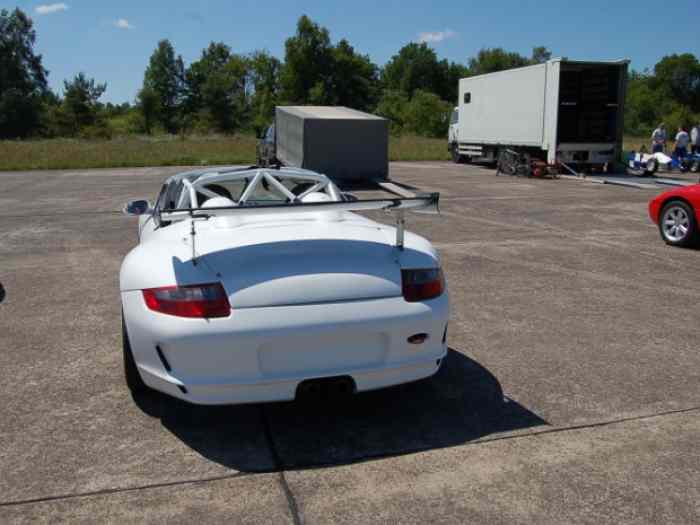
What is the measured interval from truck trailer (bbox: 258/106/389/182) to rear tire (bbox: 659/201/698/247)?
10.8m

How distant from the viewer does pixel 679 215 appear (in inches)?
372

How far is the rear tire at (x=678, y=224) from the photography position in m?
9.20

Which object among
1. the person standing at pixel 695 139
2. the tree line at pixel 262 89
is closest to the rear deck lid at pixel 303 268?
the person standing at pixel 695 139

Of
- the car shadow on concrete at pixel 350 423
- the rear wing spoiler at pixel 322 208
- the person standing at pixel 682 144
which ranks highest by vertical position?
the person standing at pixel 682 144

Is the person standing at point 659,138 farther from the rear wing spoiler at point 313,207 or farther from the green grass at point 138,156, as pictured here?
the rear wing spoiler at point 313,207

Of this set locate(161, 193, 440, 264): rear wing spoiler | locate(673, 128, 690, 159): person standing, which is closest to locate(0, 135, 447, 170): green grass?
locate(673, 128, 690, 159): person standing

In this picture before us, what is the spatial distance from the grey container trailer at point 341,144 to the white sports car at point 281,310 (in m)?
15.7

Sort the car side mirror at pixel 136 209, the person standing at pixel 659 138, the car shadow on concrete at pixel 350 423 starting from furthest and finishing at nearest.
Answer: the person standing at pixel 659 138 < the car side mirror at pixel 136 209 < the car shadow on concrete at pixel 350 423

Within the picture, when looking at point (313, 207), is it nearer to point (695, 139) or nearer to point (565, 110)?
point (565, 110)

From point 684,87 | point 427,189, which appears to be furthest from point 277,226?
point 684,87

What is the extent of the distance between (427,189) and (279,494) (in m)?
16.2

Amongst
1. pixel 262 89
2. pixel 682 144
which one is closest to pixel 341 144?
pixel 682 144

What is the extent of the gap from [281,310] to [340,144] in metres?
16.7

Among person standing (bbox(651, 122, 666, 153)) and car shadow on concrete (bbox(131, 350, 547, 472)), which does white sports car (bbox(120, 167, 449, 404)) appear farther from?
person standing (bbox(651, 122, 666, 153))
